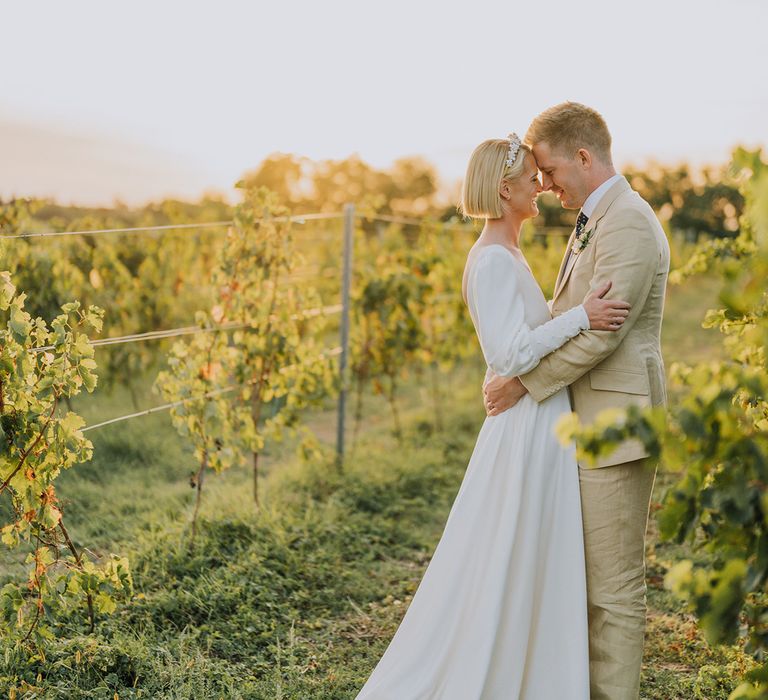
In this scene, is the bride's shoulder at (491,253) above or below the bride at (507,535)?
above

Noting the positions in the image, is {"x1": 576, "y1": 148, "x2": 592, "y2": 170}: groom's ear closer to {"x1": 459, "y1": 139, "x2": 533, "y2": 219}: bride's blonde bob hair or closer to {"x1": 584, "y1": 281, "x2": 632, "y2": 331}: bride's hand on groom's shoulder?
{"x1": 459, "y1": 139, "x2": 533, "y2": 219}: bride's blonde bob hair

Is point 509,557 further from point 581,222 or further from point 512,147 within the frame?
point 512,147

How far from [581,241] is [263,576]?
7.67ft

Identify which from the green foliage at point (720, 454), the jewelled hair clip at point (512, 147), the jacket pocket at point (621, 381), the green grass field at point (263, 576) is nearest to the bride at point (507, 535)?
the jewelled hair clip at point (512, 147)

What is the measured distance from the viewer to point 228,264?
15.2 ft

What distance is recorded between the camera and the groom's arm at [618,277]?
8.62ft

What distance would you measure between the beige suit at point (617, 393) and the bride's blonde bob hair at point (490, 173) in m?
0.31

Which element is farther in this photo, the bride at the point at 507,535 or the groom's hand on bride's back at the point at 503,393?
the groom's hand on bride's back at the point at 503,393

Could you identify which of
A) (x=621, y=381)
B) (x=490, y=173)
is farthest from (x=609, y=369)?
(x=490, y=173)

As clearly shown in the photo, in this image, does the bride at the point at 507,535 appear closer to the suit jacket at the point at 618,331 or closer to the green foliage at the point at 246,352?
the suit jacket at the point at 618,331

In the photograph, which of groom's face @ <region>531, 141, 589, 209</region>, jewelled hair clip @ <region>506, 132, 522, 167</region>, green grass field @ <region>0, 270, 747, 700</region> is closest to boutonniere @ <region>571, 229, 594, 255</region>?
groom's face @ <region>531, 141, 589, 209</region>

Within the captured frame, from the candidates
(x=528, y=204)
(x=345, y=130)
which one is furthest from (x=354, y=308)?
(x=345, y=130)

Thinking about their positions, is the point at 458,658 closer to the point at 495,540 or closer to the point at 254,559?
the point at 495,540

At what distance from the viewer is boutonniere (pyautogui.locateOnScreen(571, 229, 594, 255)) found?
9.13ft
